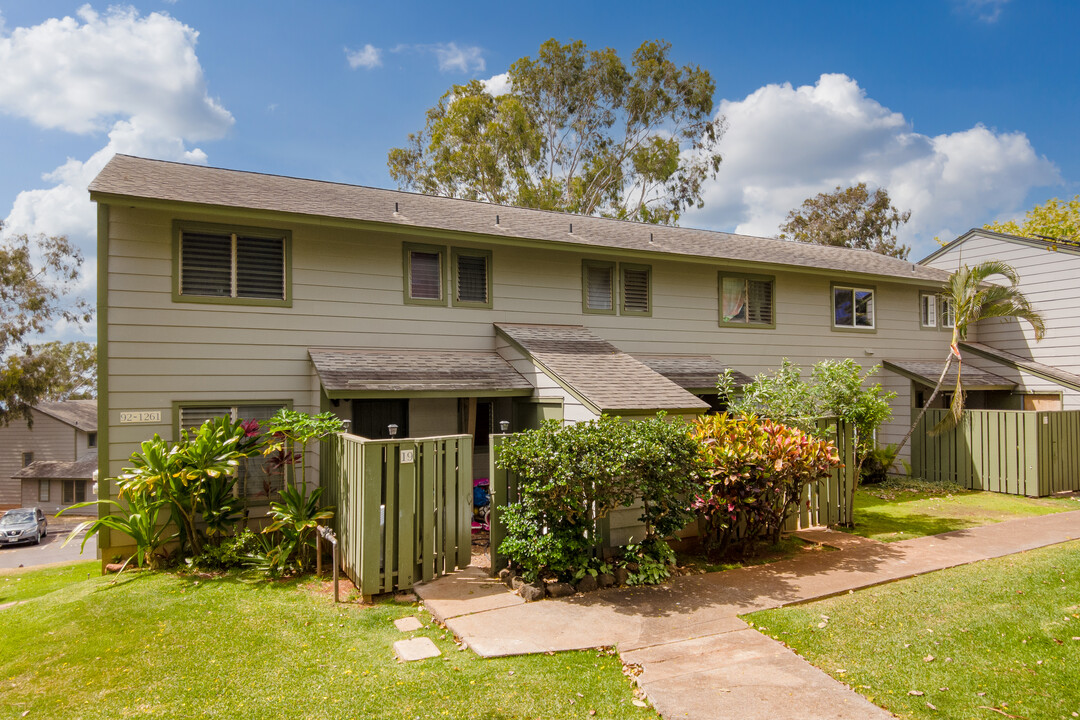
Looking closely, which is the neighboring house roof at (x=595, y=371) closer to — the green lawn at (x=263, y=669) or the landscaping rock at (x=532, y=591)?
the landscaping rock at (x=532, y=591)

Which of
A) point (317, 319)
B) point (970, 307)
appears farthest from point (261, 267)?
point (970, 307)

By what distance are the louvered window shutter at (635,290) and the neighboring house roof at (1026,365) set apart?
10187 mm

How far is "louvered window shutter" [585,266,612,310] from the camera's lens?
1170 cm

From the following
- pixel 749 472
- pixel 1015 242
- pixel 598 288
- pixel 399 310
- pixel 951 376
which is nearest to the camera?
pixel 749 472

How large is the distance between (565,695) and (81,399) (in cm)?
5004

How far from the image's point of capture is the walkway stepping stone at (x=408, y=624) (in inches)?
213

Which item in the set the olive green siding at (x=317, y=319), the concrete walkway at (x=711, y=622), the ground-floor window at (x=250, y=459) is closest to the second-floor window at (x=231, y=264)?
the olive green siding at (x=317, y=319)

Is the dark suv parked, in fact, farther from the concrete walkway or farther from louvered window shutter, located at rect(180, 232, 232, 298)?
the concrete walkway

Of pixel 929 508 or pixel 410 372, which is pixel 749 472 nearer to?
pixel 410 372

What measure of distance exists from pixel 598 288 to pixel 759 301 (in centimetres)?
418

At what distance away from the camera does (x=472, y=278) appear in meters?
10.7

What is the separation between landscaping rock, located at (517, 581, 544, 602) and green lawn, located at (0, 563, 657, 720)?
1034mm

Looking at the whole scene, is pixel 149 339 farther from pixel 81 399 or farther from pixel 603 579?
pixel 81 399

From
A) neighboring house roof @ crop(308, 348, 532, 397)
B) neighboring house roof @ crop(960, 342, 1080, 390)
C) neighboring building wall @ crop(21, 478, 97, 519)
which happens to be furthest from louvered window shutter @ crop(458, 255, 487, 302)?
neighboring building wall @ crop(21, 478, 97, 519)
